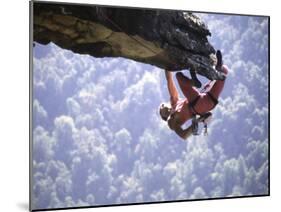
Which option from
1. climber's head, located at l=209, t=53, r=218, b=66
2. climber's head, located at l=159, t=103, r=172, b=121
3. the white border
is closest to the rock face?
climber's head, located at l=209, t=53, r=218, b=66

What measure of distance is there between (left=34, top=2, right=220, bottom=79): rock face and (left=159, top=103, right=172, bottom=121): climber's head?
365 mm

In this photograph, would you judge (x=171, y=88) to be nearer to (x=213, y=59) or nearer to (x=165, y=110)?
(x=165, y=110)

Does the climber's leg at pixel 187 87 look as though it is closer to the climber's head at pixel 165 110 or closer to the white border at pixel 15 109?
the climber's head at pixel 165 110

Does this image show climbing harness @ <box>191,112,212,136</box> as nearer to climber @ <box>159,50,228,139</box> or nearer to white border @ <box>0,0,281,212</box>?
climber @ <box>159,50,228,139</box>

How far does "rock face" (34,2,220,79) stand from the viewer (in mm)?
5496

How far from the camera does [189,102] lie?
6004 millimetres

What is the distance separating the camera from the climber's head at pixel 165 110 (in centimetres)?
590

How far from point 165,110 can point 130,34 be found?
817 mm

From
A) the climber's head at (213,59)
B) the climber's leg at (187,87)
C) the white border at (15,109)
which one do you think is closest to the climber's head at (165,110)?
the climber's leg at (187,87)

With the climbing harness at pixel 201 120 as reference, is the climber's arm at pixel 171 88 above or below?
above

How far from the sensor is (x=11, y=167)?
5625 millimetres

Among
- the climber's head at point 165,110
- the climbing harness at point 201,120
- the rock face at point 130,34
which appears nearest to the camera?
the rock face at point 130,34

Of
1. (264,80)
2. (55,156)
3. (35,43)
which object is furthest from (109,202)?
(264,80)
